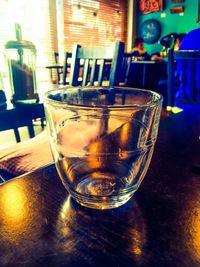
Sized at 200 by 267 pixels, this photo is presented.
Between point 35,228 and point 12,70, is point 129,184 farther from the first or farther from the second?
point 12,70

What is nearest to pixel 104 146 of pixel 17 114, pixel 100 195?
pixel 100 195


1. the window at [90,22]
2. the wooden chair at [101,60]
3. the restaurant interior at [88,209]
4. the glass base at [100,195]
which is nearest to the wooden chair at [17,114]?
the restaurant interior at [88,209]

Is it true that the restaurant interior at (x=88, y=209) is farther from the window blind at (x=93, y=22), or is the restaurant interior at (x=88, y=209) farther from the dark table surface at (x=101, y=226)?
the window blind at (x=93, y=22)

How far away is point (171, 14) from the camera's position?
16.7 ft

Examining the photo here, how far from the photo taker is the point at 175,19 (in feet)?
16.6

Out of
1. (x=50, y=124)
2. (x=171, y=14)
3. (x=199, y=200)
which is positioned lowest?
(x=199, y=200)

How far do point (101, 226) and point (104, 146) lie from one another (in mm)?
168

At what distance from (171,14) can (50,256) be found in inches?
222

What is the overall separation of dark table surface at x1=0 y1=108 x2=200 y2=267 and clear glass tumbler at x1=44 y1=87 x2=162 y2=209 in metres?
0.02

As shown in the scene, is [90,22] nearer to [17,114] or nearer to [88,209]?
[17,114]

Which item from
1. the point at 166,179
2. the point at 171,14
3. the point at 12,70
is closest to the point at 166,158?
the point at 166,179

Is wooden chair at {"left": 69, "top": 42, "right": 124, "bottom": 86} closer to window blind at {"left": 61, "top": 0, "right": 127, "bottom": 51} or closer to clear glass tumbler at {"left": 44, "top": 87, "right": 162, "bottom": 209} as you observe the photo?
clear glass tumbler at {"left": 44, "top": 87, "right": 162, "bottom": 209}

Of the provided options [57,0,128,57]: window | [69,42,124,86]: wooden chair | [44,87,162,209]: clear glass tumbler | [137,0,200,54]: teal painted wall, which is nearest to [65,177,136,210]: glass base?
[44,87,162,209]: clear glass tumbler

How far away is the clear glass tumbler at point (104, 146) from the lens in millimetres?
296
